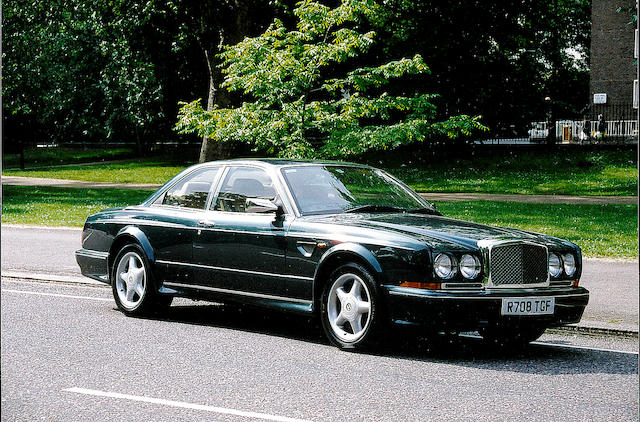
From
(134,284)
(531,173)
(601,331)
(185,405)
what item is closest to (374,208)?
(601,331)

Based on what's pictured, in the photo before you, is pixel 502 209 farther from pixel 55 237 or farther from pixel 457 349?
pixel 457 349

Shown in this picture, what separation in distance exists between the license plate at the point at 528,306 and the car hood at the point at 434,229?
0.47m

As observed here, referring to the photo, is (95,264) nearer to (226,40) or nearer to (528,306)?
(528,306)

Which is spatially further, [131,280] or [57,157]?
[57,157]

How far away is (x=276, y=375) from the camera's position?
6590 millimetres

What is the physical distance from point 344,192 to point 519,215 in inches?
484

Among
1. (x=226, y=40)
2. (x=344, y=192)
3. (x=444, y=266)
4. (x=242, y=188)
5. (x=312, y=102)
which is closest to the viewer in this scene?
(x=444, y=266)

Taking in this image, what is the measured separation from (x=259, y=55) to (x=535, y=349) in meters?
10.4

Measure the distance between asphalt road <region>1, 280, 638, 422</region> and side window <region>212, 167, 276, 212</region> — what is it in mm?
1129

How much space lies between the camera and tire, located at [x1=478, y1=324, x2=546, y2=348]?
8.07 meters

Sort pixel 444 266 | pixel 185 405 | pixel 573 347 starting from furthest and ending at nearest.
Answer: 1. pixel 573 347
2. pixel 444 266
3. pixel 185 405

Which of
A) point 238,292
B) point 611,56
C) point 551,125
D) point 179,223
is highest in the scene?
point 611,56

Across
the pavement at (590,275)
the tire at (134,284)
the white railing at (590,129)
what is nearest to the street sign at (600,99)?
the white railing at (590,129)

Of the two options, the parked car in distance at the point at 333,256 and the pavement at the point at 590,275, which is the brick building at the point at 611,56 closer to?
the pavement at the point at 590,275
